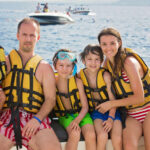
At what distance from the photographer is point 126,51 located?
2.70 metres

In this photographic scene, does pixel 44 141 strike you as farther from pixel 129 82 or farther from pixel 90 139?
pixel 129 82

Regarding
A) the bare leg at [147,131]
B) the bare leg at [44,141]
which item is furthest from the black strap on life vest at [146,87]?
the bare leg at [44,141]

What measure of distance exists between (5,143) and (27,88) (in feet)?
1.99

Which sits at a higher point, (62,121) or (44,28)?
(44,28)

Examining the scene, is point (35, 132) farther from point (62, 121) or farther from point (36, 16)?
point (36, 16)

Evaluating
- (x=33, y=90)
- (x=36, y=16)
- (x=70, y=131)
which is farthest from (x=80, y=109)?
(x=36, y=16)

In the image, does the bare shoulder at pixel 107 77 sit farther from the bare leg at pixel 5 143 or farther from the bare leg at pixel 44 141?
the bare leg at pixel 5 143

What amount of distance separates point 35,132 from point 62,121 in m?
0.42

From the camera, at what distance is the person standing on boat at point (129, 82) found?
8.27 ft

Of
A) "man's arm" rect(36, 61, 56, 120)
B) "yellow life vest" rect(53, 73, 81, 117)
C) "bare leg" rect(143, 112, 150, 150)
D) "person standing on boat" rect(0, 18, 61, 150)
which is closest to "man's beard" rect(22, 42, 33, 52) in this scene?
"person standing on boat" rect(0, 18, 61, 150)

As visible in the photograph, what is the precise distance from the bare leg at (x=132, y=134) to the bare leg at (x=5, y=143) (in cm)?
109

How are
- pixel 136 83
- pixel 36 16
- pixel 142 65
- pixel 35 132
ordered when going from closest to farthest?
pixel 35 132 → pixel 136 83 → pixel 142 65 → pixel 36 16

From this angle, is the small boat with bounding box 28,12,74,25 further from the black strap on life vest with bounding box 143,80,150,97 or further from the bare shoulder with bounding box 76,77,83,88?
the black strap on life vest with bounding box 143,80,150,97

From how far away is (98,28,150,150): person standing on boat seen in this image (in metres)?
2.52
